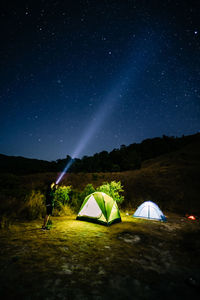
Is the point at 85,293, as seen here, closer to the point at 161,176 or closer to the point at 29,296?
the point at 29,296

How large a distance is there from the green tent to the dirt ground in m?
1.74

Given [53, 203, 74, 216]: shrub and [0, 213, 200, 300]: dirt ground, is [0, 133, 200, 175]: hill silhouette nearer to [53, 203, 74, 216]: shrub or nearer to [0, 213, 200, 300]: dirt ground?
[53, 203, 74, 216]: shrub

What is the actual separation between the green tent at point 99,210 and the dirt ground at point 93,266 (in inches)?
68.5

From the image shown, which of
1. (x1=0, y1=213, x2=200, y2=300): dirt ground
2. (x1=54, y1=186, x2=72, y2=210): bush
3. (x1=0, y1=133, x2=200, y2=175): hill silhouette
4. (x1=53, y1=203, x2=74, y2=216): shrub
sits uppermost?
(x1=0, y1=133, x2=200, y2=175): hill silhouette

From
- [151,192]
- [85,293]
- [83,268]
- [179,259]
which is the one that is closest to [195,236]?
[179,259]

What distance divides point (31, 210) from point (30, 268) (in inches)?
186

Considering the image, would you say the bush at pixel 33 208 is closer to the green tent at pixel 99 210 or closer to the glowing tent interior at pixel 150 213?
the green tent at pixel 99 210

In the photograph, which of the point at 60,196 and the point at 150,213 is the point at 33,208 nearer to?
the point at 60,196

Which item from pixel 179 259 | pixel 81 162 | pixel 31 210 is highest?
pixel 81 162

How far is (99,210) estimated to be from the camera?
7961 mm

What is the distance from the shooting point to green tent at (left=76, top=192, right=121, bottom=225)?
25.4ft

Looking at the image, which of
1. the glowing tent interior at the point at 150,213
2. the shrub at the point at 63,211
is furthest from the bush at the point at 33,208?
the glowing tent interior at the point at 150,213

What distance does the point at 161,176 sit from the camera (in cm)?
2512

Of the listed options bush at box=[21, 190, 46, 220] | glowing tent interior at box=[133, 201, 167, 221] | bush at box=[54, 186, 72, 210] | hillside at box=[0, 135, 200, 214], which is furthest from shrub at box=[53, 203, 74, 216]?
glowing tent interior at box=[133, 201, 167, 221]
